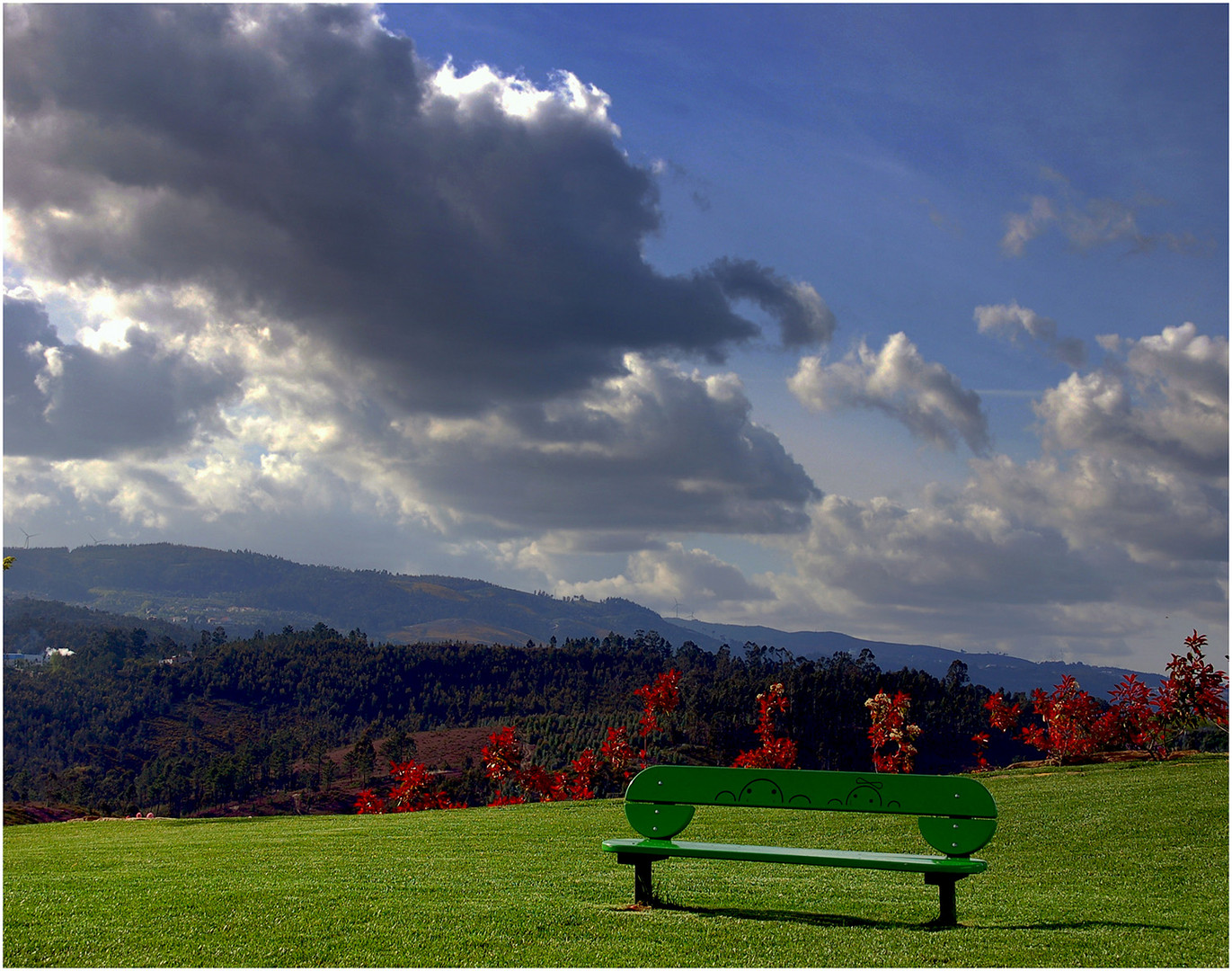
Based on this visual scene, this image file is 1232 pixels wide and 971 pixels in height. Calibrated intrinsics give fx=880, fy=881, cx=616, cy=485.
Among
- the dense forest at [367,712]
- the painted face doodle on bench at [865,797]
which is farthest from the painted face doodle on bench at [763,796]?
the dense forest at [367,712]

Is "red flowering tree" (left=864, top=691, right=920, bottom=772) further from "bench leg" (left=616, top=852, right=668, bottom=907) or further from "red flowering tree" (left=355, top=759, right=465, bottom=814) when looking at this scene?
"bench leg" (left=616, top=852, right=668, bottom=907)

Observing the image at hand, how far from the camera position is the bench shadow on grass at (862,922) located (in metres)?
7.21

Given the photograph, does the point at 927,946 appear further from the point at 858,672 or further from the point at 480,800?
the point at 858,672

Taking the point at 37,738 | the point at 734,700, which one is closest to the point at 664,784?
the point at 734,700

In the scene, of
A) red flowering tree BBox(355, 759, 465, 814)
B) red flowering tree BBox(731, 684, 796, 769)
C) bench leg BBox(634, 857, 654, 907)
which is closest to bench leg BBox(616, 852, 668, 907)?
bench leg BBox(634, 857, 654, 907)

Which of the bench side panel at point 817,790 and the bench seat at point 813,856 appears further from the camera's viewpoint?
the bench side panel at point 817,790

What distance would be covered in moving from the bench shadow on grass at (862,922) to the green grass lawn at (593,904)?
0.04 metres

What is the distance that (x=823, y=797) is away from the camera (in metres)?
7.58

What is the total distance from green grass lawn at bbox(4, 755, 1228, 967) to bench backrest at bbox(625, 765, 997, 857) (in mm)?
745

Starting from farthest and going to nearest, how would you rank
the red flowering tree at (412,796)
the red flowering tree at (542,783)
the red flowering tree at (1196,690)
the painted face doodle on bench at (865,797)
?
the red flowering tree at (412,796) < the red flowering tree at (542,783) < the red flowering tree at (1196,690) < the painted face doodle on bench at (865,797)

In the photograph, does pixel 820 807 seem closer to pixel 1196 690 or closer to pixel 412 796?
pixel 1196 690

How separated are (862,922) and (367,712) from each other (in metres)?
181

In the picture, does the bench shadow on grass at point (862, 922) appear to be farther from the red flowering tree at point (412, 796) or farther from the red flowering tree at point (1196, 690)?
the red flowering tree at point (412, 796)

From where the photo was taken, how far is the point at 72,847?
49.5ft
